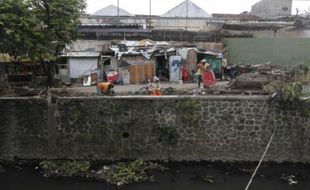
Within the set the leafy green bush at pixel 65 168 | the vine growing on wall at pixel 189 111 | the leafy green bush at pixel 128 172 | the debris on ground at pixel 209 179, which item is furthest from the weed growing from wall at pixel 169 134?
the leafy green bush at pixel 65 168

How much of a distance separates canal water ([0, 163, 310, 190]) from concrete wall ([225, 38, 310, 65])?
15832mm

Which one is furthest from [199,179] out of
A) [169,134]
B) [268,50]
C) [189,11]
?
[189,11]

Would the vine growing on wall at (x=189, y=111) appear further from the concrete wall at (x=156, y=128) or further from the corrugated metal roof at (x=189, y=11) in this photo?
the corrugated metal roof at (x=189, y=11)

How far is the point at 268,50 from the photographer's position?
3067 cm

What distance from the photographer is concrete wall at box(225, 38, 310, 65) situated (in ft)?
100

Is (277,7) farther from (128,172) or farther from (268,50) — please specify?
(128,172)

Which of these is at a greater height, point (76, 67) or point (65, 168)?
point (76, 67)

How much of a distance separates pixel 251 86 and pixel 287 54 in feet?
42.2

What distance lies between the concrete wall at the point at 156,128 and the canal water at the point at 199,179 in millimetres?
552

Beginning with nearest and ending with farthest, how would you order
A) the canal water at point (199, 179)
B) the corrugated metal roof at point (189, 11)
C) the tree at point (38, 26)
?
1. the canal water at point (199, 179)
2. the tree at point (38, 26)
3. the corrugated metal roof at point (189, 11)

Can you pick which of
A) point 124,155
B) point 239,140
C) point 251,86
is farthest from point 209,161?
point 251,86

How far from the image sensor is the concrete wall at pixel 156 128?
15.8 meters

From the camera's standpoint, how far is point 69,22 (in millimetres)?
21594

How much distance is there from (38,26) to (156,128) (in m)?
6.54
